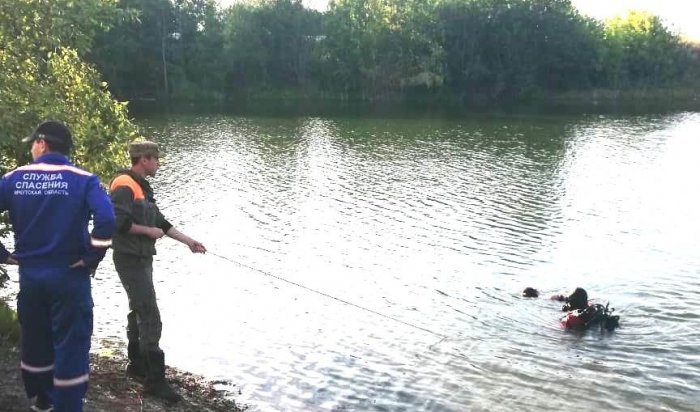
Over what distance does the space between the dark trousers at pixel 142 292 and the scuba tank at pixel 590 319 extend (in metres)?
9.71

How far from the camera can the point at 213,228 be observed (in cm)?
2394

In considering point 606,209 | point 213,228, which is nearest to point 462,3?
point 606,209

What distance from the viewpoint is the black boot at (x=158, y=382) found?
328 inches

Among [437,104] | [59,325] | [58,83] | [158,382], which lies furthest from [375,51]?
[59,325]

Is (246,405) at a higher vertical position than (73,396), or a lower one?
lower

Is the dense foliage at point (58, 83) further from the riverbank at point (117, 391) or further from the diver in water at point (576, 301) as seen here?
the diver in water at point (576, 301)

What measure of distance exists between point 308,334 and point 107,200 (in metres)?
8.31

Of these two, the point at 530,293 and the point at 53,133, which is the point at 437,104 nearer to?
the point at 530,293

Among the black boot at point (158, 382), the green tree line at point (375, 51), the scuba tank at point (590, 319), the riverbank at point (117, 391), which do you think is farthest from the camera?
the green tree line at point (375, 51)

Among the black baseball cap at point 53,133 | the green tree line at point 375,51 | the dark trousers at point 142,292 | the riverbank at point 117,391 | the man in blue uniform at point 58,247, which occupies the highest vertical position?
the green tree line at point 375,51

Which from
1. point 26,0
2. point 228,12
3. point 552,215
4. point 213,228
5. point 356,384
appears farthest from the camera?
point 228,12

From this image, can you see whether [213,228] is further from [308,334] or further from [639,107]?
[639,107]

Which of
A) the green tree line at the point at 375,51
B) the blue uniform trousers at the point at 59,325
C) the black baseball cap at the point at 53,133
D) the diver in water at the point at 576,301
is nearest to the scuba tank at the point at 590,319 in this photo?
the diver in water at the point at 576,301

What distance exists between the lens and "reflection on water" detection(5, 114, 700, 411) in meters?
11.7
